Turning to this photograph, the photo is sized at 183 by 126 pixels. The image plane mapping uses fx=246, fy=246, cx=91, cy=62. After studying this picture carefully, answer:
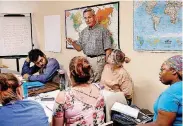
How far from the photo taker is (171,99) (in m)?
1.44

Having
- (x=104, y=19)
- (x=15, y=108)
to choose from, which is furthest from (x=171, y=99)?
(x=104, y=19)

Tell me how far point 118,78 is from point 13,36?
2254 millimetres

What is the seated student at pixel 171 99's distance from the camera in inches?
56.9

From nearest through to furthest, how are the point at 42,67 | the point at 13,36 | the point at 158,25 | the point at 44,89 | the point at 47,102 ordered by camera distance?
the point at 47,102, the point at 158,25, the point at 44,89, the point at 42,67, the point at 13,36

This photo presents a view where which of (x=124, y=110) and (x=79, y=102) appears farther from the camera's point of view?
(x=124, y=110)

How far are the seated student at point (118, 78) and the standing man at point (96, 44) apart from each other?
1.04 ft

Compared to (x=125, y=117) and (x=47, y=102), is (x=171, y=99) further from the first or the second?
(x=47, y=102)

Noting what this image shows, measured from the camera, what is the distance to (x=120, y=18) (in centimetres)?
310

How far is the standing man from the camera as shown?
3.11m

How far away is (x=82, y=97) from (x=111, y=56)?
108 cm

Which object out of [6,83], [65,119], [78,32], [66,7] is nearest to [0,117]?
[6,83]

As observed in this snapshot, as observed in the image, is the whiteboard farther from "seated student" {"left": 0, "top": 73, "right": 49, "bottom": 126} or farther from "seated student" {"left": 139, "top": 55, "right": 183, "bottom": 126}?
"seated student" {"left": 139, "top": 55, "right": 183, "bottom": 126}

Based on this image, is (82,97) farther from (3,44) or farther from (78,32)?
(3,44)

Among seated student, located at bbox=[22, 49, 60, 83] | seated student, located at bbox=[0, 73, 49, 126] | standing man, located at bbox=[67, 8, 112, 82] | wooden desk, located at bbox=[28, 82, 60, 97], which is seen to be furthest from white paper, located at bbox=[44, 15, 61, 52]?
seated student, located at bbox=[0, 73, 49, 126]
